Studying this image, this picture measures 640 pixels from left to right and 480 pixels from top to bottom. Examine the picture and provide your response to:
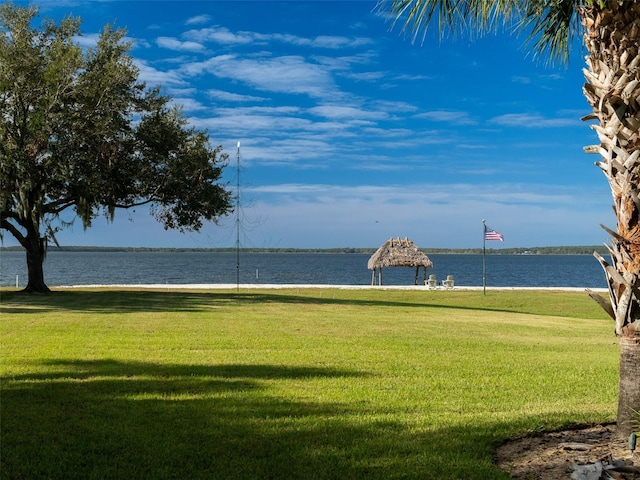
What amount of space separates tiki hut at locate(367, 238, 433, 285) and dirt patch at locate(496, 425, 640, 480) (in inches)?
1801

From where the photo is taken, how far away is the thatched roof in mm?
52219

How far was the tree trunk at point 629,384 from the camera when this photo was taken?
17.5 ft

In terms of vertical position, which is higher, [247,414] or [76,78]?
[76,78]

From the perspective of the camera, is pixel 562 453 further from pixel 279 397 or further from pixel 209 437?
pixel 279 397

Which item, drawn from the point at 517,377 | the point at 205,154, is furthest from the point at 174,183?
the point at 517,377

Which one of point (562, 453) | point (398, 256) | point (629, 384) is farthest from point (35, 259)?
point (398, 256)

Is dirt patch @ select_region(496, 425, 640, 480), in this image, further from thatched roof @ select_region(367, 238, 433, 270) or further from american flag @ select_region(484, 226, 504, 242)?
thatched roof @ select_region(367, 238, 433, 270)

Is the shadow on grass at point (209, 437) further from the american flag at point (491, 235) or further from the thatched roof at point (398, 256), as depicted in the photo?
the thatched roof at point (398, 256)

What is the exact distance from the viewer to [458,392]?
8258mm

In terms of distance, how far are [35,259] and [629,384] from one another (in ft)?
86.4

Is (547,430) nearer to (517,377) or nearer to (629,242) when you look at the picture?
(629,242)

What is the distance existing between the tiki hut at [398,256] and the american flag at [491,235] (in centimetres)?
1349

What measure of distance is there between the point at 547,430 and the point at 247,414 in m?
3.00

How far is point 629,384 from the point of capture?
5.43 metres
